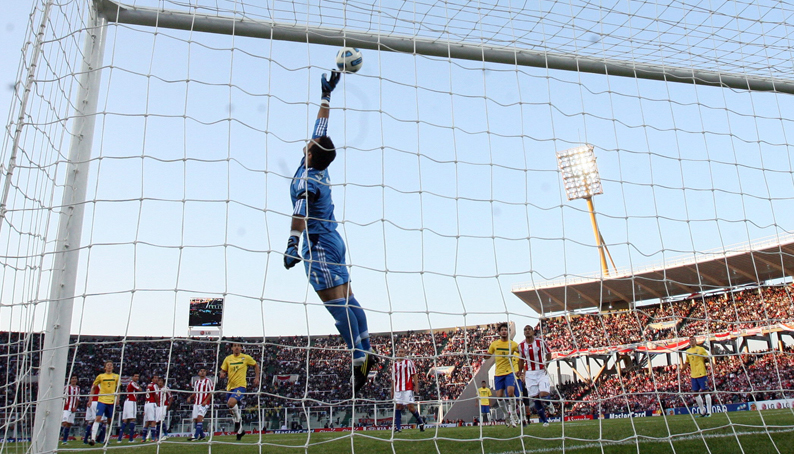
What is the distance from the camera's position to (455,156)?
196 inches

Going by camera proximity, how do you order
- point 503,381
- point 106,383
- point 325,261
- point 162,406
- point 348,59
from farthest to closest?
point 106,383 → point 503,381 → point 162,406 → point 348,59 → point 325,261

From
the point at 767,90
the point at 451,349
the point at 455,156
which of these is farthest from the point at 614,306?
the point at 455,156

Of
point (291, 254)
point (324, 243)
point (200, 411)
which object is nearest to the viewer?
point (291, 254)

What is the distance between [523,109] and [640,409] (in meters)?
18.8

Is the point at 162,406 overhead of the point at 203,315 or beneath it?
beneath

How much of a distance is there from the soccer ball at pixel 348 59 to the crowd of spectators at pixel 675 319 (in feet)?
49.8

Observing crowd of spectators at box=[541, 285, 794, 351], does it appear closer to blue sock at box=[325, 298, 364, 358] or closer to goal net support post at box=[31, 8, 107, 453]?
blue sock at box=[325, 298, 364, 358]

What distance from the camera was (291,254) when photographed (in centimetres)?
420

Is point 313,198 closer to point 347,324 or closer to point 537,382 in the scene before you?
point 347,324

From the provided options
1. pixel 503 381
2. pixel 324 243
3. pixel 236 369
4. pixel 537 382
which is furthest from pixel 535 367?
pixel 324 243

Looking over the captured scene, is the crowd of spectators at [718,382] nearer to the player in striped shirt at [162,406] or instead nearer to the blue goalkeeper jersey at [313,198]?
the player in striped shirt at [162,406]

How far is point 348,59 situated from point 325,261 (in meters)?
1.77

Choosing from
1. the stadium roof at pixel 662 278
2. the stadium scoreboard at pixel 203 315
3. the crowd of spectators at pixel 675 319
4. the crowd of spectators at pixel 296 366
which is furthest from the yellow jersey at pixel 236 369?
the stadium scoreboard at pixel 203 315

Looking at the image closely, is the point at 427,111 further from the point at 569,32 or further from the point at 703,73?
the point at 703,73
